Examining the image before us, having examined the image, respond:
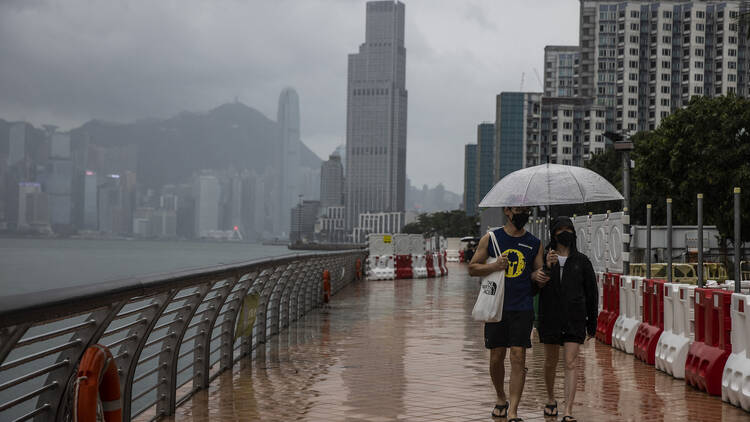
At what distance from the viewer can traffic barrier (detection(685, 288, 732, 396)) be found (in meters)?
8.91

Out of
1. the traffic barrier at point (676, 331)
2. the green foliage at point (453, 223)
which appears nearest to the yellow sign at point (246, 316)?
the traffic barrier at point (676, 331)

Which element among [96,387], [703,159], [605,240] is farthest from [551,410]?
[703,159]

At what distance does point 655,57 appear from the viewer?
6983 inches

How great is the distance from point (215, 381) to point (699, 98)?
46.6 meters

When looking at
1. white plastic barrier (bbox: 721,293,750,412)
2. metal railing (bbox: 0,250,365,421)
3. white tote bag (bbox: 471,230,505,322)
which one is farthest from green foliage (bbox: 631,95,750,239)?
white tote bag (bbox: 471,230,505,322)

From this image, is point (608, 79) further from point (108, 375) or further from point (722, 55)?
point (108, 375)

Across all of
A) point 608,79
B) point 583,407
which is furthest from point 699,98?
point 608,79

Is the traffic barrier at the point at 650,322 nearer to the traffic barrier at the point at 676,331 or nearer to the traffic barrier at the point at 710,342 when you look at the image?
the traffic barrier at the point at 676,331

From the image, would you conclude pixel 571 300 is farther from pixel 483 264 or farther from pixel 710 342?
pixel 710 342

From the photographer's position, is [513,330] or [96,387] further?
[513,330]

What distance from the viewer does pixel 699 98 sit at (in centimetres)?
5144

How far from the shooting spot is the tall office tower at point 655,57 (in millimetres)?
175500

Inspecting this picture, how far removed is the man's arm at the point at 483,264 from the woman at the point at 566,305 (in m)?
0.59

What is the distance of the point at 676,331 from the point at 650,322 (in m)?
1.24
